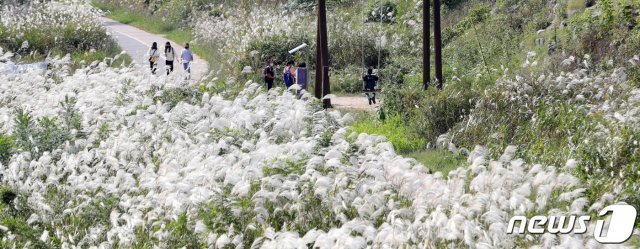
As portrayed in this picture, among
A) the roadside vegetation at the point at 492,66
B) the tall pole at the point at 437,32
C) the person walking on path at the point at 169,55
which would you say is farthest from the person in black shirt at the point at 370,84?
the person walking on path at the point at 169,55

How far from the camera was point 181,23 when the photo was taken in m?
45.4

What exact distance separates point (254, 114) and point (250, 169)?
3267 millimetres

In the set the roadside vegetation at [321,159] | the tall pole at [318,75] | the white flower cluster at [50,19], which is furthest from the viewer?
the white flower cluster at [50,19]

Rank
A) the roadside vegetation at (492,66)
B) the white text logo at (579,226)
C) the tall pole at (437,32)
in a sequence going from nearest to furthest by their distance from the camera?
1. the white text logo at (579,226)
2. the roadside vegetation at (492,66)
3. the tall pole at (437,32)

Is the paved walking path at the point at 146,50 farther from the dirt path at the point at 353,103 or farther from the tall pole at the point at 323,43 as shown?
the tall pole at the point at 323,43

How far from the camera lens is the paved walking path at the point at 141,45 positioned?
31.8 m

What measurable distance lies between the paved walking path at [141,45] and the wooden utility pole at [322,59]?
4.57 meters

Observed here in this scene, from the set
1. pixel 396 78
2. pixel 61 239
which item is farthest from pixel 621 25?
pixel 61 239

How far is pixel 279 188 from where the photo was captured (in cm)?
1152

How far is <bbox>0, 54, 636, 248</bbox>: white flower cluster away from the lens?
9781 mm

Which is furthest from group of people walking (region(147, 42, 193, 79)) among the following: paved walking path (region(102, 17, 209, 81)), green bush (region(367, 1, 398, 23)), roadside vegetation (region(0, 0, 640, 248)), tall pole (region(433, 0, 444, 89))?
green bush (region(367, 1, 398, 23))

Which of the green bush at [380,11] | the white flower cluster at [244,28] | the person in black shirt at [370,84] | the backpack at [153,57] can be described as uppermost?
the green bush at [380,11]

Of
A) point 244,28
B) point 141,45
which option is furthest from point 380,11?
point 141,45

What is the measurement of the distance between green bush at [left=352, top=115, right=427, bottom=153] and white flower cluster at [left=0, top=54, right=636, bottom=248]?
2901mm
